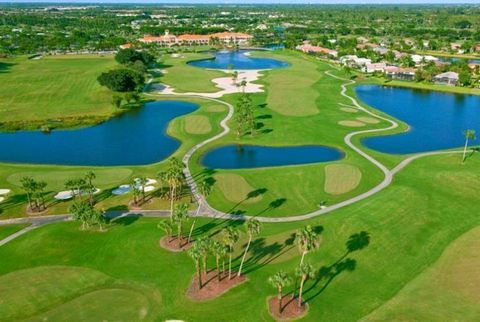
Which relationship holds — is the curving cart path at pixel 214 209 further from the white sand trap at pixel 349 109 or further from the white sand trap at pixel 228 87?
the white sand trap at pixel 228 87

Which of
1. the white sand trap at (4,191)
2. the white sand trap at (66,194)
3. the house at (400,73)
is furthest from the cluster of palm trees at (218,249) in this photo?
the house at (400,73)

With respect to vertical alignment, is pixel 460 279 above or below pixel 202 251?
below

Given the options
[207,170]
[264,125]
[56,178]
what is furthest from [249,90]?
[56,178]

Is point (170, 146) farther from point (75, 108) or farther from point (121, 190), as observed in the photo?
point (75, 108)

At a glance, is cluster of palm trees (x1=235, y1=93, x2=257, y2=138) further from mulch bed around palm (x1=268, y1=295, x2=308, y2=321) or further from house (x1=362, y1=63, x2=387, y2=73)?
house (x1=362, y1=63, x2=387, y2=73)

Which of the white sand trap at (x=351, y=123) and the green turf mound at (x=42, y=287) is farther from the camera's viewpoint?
the white sand trap at (x=351, y=123)

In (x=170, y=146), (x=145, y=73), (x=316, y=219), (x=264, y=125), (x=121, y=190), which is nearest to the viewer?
(x=316, y=219)

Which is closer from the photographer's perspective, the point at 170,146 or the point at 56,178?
the point at 56,178
